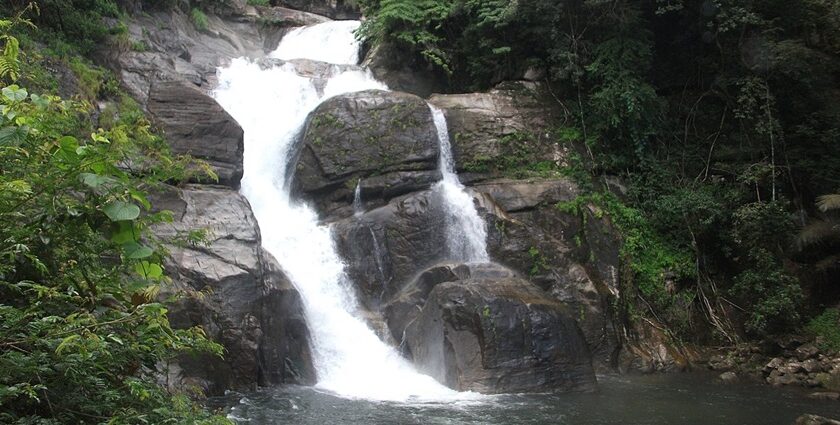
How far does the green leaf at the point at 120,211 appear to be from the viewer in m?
2.91

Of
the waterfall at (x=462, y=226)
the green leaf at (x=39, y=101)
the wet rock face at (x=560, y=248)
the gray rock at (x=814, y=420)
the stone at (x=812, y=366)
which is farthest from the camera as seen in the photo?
the waterfall at (x=462, y=226)

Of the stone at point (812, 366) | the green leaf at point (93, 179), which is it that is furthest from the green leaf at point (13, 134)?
the stone at point (812, 366)

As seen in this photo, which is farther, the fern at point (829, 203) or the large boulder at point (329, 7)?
the large boulder at point (329, 7)

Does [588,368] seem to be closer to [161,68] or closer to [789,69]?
[789,69]

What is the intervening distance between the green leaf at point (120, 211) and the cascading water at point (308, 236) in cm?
796

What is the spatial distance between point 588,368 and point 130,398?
959cm

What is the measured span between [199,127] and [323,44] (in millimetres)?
11518

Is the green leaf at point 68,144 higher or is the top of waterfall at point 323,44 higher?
the top of waterfall at point 323,44

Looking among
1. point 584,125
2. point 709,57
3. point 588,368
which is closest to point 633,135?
point 584,125

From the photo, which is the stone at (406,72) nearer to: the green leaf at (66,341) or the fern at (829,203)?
the fern at (829,203)

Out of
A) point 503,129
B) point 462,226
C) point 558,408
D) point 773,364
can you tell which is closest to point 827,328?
point 773,364

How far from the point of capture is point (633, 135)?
1655 centimetres

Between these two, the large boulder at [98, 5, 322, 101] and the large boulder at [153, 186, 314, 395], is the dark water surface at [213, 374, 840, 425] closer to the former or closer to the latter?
the large boulder at [153, 186, 314, 395]

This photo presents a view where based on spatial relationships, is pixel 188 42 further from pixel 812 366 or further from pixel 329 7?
pixel 812 366
